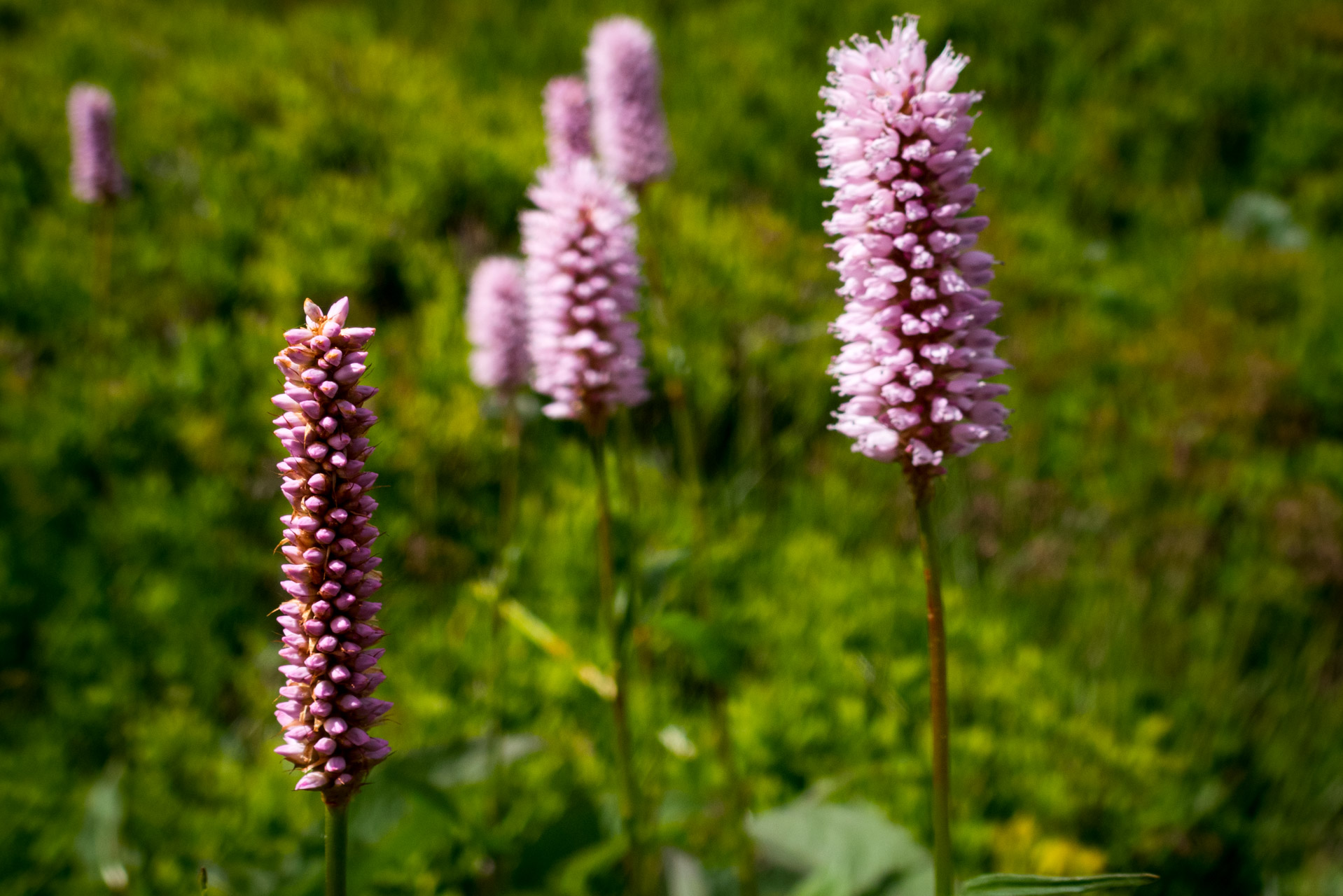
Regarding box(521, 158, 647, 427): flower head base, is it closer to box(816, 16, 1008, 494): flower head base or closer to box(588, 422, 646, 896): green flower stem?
box(588, 422, 646, 896): green flower stem

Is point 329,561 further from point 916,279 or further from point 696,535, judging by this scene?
point 696,535

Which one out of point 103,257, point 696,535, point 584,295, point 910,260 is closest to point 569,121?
point 584,295

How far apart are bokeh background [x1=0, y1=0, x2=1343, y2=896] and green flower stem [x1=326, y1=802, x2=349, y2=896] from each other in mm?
552

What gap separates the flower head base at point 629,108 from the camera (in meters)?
3.35

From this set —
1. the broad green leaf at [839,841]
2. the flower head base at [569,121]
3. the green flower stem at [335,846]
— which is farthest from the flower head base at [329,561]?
the flower head base at [569,121]

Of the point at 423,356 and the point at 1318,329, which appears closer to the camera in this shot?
the point at 423,356

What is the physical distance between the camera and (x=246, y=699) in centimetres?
340

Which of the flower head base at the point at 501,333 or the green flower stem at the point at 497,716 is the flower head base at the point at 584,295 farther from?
the flower head base at the point at 501,333

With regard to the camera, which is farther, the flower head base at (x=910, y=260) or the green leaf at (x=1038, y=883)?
the flower head base at (x=910, y=260)

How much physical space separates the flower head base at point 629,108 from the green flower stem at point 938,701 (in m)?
2.11

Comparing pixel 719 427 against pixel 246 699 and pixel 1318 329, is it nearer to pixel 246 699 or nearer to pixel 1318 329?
pixel 246 699

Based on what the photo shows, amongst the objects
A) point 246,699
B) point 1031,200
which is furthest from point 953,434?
point 1031,200

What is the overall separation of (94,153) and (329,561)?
3665 mm

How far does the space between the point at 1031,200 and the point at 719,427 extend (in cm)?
336
